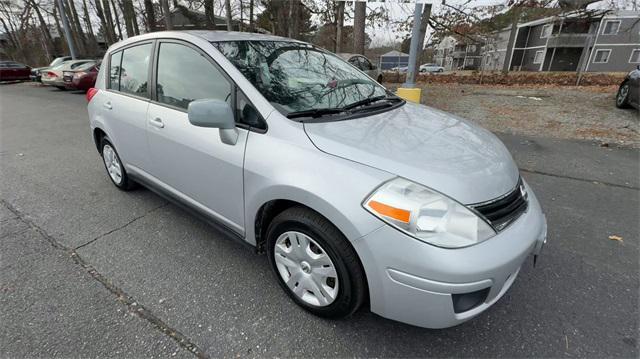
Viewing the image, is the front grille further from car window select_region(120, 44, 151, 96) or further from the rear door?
car window select_region(120, 44, 151, 96)

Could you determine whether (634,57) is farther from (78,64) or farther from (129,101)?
(78,64)

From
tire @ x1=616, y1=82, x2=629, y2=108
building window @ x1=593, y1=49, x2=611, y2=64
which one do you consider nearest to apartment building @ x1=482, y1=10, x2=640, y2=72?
building window @ x1=593, y1=49, x2=611, y2=64

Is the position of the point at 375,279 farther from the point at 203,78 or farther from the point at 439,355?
the point at 203,78

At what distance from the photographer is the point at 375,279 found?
1.60 m

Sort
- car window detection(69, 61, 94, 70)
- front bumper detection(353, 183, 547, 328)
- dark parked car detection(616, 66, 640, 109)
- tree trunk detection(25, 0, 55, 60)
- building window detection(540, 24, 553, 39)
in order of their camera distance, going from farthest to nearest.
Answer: building window detection(540, 24, 553, 39) → tree trunk detection(25, 0, 55, 60) → car window detection(69, 61, 94, 70) → dark parked car detection(616, 66, 640, 109) → front bumper detection(353, 183, 547, 328)

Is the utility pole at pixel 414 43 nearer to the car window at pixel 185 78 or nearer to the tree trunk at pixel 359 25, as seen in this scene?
the car window at pixel 185 78

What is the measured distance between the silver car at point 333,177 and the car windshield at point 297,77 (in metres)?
0.01

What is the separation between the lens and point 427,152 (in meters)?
1.78

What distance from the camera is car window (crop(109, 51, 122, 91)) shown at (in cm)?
327

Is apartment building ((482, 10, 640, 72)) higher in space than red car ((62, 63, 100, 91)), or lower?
higher

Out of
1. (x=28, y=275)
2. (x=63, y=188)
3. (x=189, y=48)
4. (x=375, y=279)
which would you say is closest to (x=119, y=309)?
(x=28, y=275)

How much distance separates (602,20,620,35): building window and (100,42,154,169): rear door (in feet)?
153

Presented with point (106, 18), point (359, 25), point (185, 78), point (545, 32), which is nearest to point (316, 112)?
point (185, 78)

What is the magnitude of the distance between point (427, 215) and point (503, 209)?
0.50 m
